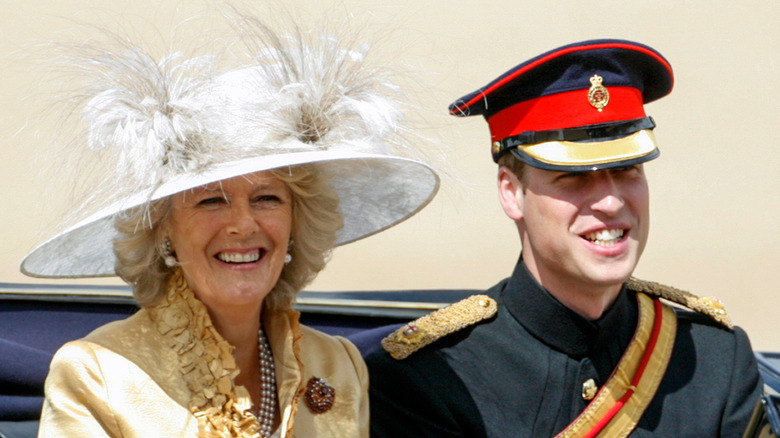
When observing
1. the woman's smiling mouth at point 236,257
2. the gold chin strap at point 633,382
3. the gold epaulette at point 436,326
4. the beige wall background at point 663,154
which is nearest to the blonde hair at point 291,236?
the woman's smiling mouth at point 236,257

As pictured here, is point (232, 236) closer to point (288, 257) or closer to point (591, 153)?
point (288, 257)

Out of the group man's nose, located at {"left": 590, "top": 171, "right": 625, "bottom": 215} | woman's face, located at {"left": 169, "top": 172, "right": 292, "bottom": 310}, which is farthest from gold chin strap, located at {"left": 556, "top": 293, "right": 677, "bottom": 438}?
woman's face, located at {"left": 169, "top": 172, "right": 292, "bottom": 310}

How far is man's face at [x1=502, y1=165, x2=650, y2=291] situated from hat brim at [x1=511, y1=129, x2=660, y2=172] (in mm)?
37

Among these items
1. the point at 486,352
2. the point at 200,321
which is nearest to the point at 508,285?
the point at 486,352

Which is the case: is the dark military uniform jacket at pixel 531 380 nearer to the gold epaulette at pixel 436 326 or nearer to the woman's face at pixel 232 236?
the gold epaulette at pixel 436 326

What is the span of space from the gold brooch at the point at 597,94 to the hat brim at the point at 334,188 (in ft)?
1.24

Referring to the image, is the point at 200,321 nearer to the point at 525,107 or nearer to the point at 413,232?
the point at 525,107

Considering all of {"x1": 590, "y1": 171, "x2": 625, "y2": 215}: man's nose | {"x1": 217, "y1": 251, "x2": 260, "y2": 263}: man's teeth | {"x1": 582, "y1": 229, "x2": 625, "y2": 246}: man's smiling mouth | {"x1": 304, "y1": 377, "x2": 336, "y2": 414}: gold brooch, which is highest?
{"x1": 590, "y1": 171, "x2": 625, "y2": 215}: man's nose

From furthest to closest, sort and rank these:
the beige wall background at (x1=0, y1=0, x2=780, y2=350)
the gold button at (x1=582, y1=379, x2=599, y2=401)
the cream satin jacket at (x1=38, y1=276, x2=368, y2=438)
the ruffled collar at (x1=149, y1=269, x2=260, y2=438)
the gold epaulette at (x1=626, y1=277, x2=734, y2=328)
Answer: the beige wall background at (x1=0, y1=0, x2=780, y2=350), the gold epaulette at (x1=626, y1=277, x2=734, y2=328), the gold button at (x1=582, y1=379, x2=599, y2=401), the ruffled collar at (x1=149, y1=269, x2=260, y2=438), the cream satin jacket at (x1=38, y1=276, x2=368, y2=438)

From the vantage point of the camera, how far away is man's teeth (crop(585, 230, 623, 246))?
220cm

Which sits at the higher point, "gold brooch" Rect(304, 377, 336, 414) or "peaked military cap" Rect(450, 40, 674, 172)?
"peaked military cap" Rect(450, 40, 674, 172)

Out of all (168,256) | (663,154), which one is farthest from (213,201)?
(663,154)

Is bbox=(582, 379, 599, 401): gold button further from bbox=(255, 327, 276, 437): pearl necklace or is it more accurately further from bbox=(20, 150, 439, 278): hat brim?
bbox=(255, 327, 276, 437): pearl necklace

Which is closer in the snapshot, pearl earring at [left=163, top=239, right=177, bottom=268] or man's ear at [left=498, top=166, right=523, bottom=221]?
pearl earring at [left=163, top=239, right=177, bottom=268]
